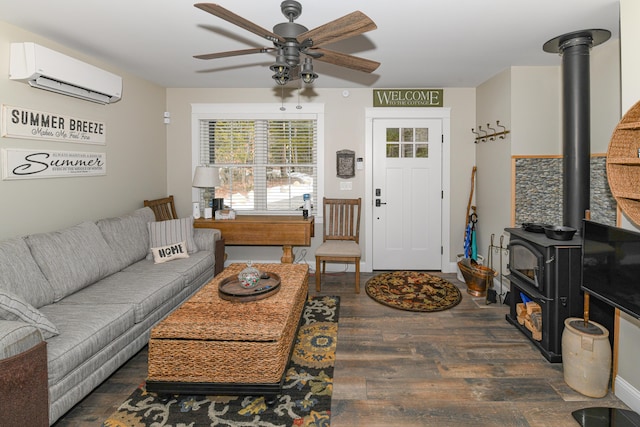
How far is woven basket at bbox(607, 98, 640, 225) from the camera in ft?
6.48

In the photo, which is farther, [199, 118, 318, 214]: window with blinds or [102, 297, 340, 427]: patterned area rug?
[199, 118, 318, 214]: window with blinds

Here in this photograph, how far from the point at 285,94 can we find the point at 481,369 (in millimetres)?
3726

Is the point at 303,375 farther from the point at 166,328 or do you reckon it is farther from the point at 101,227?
the point at 101,227

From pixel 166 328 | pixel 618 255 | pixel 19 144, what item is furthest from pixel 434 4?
pixel 19 144

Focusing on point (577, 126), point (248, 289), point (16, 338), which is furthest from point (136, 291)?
point (577, 126)

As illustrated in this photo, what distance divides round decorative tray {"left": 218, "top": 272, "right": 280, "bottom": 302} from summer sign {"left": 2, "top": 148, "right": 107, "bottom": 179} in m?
1.74

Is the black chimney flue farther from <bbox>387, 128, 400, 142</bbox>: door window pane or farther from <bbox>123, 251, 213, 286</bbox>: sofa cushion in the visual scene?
<bbox>123, 251, 213, 286</bbox>: sofa cushion

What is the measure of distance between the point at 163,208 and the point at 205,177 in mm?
707

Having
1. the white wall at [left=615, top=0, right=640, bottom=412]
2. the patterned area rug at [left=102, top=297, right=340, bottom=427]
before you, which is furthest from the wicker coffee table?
the white wall at [left=615, top=0, right=640, bottom=412]

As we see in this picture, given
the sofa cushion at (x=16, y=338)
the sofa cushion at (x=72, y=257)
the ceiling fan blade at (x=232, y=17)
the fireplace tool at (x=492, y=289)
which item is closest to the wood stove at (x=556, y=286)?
the fireplace tool at (x=492, y=289)

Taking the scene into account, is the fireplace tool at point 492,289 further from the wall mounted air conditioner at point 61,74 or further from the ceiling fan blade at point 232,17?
the wall mounted air conditioner at point 61,74

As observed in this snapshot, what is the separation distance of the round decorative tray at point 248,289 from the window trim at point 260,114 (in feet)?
7.13

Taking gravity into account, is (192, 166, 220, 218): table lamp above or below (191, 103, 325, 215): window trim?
below

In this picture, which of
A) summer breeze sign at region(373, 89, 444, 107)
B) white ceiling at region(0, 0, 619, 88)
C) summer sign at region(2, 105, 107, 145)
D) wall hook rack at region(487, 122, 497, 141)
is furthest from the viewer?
summer breeze sign at region(373, 89, 444, 107)
